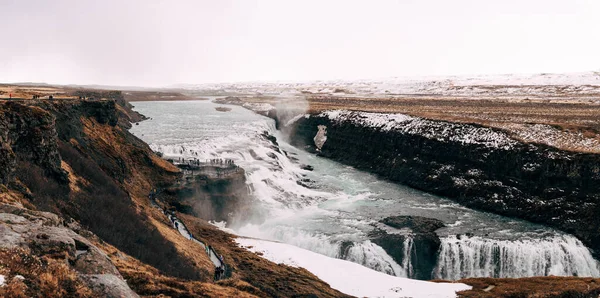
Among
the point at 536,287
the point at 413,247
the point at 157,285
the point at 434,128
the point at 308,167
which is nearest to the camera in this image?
the point at 157,285

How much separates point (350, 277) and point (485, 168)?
32.1m

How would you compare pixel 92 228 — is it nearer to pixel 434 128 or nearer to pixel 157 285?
pixel 157 285

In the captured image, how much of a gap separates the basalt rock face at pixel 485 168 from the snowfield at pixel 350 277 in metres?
21.0

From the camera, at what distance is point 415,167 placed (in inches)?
2254

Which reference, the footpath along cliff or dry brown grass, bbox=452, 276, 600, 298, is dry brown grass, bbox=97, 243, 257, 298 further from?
dry brown grass, bbox=452, 276, 600, 298

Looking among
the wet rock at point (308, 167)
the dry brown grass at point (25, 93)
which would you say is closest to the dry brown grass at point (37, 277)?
the dry brown grass at point (25, 93)

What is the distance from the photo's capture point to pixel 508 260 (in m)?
32.4

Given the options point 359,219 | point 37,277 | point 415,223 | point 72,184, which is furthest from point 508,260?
point 37,277

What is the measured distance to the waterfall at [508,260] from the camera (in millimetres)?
32116

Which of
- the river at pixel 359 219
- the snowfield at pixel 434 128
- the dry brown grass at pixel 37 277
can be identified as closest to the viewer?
the dry brown grass at pixel 37 277

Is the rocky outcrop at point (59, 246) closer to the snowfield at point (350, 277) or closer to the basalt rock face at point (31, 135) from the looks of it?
the basalt rock face at point (31, 135)

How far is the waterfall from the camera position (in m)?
32.1

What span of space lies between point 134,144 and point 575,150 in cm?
5079

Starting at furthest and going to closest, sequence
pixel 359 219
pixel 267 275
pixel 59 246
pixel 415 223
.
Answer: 1. pixel 359 219
2. pixel 415 223
3. pixel 267 275
4. pixel 59 246
